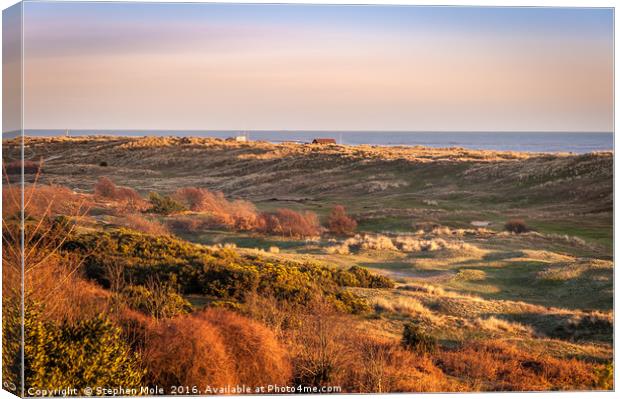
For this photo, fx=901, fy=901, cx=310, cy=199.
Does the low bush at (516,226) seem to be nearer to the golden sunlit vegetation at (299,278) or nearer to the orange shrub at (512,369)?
the golden sunlit vegetation at (299,278)

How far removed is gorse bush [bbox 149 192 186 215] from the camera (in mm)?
14078

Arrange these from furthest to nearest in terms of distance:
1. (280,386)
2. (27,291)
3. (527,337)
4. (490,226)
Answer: (490,226) < (527,337) < (280,386) < (27,291)

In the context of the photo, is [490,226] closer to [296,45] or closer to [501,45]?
[501,45]

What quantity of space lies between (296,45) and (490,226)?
433cm

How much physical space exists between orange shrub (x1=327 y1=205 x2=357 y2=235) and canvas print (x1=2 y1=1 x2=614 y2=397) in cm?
3

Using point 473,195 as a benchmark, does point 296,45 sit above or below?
above

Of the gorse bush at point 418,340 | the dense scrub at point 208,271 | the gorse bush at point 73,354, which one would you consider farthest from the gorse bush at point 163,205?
the gorse bush at point 418,340

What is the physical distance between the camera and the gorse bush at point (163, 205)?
1408 centimetres

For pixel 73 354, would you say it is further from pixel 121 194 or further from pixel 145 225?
pixel 121 194

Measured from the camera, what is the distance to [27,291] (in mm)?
11562

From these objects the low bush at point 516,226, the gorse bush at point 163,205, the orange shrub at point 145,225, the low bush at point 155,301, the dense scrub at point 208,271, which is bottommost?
the low bush at point 155,301

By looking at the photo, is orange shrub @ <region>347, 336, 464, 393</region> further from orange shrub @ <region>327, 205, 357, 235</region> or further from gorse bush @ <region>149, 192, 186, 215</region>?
gorse bush @ <region>149, 192, 186, 215</region>

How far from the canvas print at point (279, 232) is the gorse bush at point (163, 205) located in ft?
0.10

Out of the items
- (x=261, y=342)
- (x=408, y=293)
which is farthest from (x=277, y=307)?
(x=408, y=293)
